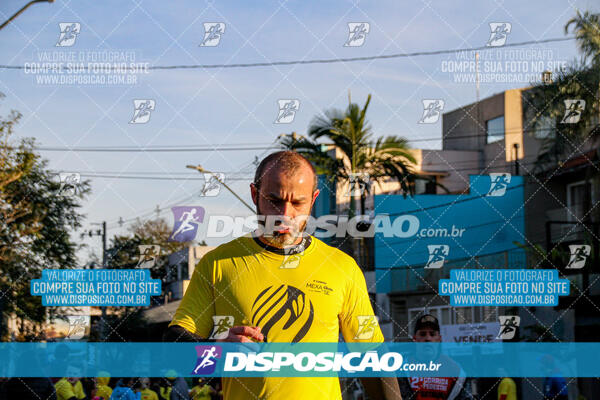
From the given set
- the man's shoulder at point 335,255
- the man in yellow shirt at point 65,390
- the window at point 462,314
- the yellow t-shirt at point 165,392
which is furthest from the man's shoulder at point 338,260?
the window at point 462,314

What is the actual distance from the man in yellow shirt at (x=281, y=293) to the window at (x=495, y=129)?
31.2m

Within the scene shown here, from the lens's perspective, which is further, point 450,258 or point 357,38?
point 450,258

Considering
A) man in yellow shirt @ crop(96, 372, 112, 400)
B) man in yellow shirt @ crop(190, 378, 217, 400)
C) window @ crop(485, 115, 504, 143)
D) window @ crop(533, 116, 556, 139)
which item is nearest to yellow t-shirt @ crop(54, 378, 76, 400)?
man in yellow shirt @ crop(96, 372, 112, 400)

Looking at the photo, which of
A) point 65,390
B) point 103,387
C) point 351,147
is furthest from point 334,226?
point 65,390

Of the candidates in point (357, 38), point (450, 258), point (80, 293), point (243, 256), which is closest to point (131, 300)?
point (80, 293)

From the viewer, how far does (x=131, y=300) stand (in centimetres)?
1658

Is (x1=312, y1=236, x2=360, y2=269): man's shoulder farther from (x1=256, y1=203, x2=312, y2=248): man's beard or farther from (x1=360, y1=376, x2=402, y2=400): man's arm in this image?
(x1=360, y1=376, x2=402, y2=400): man's arm

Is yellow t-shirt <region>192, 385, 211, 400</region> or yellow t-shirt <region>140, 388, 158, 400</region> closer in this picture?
yellow t-shirt <region>192, 385, 211, 400</region>

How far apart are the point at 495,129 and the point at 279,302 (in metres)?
32.2

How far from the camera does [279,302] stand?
3.28m

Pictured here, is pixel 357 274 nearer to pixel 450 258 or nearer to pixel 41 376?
pixel 41 376

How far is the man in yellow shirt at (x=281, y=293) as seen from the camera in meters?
3.24

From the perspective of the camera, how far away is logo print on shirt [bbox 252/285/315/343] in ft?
10.7

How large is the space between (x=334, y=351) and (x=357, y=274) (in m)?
0.37
